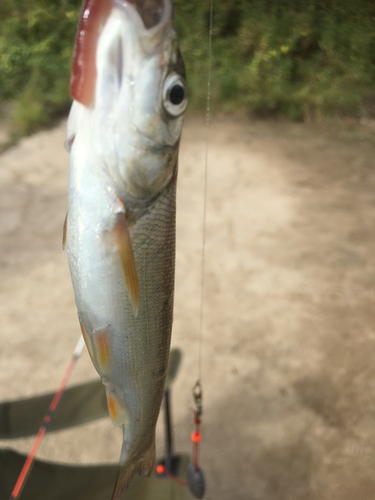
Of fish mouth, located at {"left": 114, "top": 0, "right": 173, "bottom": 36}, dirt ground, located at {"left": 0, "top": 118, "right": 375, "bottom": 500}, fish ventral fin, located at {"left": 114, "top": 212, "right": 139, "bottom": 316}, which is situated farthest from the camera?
dirt ground, located at {"left": 0, "top": 118, "right": 375, "bottom": 500}

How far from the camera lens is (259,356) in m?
2.42

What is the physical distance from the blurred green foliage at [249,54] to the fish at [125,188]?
15.4 ft

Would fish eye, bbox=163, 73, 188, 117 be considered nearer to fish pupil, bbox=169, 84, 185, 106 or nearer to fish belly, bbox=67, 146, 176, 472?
fish pupil, bbox=169, 84, 185, 106

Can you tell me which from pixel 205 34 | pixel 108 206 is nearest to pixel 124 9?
pixel 108 206

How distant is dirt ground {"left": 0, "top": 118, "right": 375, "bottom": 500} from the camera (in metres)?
1.97

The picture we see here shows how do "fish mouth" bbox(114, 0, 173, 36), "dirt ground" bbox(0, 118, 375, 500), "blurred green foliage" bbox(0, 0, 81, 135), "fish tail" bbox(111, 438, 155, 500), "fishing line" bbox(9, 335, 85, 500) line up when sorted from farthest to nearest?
"blurred green foliage" bbox(0, 0, 81, 135) → "dirt ground" bbox(0, 118, 375, 500) → "fishing line" bbox(9, 335, 85, 500) → "fish tail" bbox(111, 438, 155, 500) → "fish mouth" bbox(114, 0, 173, 36)

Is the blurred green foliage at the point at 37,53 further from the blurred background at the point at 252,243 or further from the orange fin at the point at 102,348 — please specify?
the orange fin at the point at 102,348

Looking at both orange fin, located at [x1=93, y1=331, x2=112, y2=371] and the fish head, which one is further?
orange fin, located at [x1=93, y1=331, x2=112, y2=371]

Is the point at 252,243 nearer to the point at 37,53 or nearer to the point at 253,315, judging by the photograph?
A: the point at 253,315

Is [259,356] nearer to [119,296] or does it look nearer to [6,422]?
[6,422]

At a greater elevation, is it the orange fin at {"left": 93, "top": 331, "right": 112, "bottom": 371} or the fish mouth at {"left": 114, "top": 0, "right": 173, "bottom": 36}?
the fish mouth at {"left": 114, "top": 0, "right": 173, "bottom": 36}

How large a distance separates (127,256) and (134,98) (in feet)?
0.71

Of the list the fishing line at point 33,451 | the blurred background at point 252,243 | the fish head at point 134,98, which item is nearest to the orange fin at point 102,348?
the fish head at point 134,98

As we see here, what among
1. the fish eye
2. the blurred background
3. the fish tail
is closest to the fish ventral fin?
the fish eye
